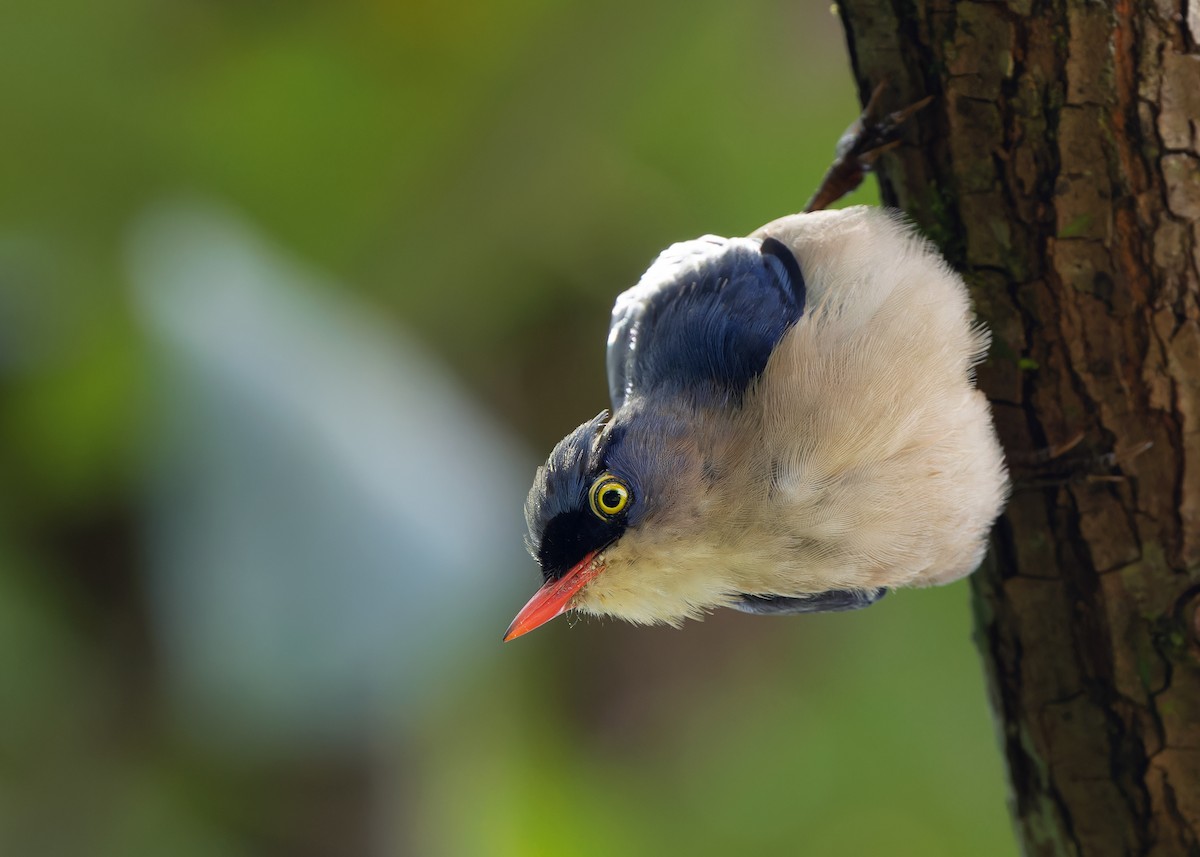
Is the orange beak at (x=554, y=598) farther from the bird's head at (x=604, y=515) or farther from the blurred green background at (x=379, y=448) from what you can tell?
the blurred green background at (x=379, y=448)

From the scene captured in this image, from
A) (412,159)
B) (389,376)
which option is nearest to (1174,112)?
(389,376)

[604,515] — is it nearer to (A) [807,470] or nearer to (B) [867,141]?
(A) [807,470]

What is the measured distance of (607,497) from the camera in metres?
2.38

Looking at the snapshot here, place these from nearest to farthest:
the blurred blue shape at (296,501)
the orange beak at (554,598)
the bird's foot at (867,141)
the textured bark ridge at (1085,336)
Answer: the textured bark ridge at (1085,336) < the orange beak at (554,598) < the bird's foot at (867,141) < the blurred blue shape at (296,501)

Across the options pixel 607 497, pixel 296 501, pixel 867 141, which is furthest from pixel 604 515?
pixel 296 501

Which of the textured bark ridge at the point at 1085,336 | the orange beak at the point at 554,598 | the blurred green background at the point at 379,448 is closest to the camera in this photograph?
the textured bark ridge at the point at 1085,336

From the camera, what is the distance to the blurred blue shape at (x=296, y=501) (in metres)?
4.01

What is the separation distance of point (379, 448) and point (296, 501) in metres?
0.37

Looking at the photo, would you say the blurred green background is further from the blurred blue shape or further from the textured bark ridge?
the textured bark ridge

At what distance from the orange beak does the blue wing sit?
511mm

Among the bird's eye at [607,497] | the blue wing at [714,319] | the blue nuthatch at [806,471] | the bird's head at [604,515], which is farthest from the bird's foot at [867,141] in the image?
the bird's eye at [607,497]

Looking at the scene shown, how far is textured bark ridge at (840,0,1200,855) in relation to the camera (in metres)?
2.23

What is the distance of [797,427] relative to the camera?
94.9 inches

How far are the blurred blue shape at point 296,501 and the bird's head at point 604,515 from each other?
1.61m
